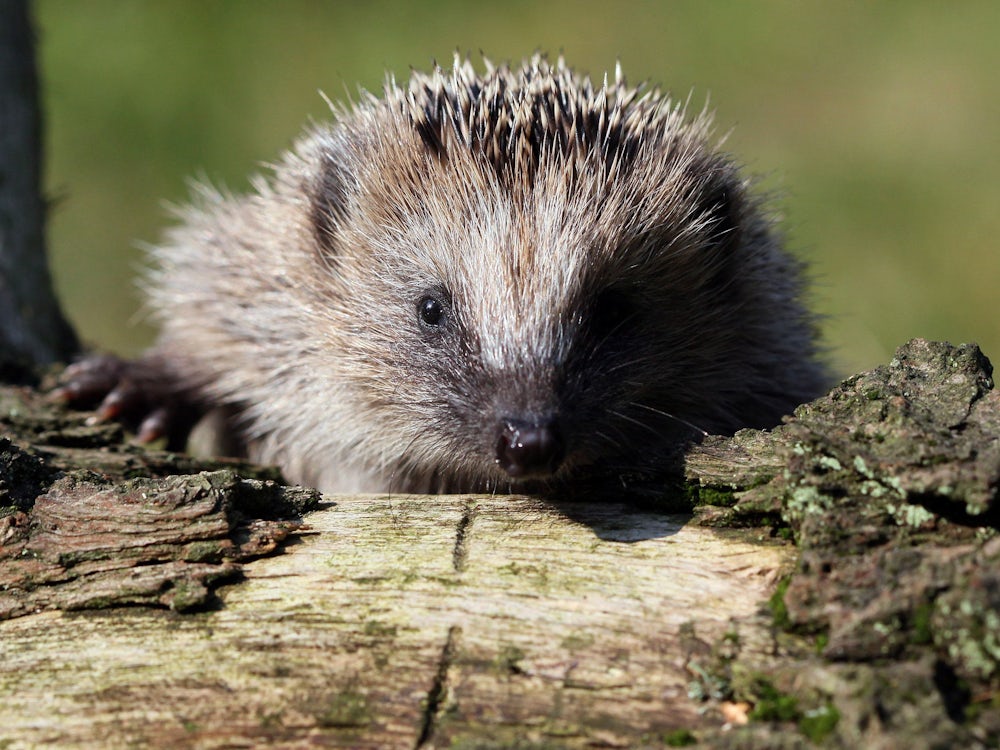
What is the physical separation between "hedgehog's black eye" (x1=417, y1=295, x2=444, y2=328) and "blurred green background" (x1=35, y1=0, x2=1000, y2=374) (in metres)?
2.71

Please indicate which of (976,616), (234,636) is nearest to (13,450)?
(234,636)

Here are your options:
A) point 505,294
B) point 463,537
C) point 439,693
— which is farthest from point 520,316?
point 439,693

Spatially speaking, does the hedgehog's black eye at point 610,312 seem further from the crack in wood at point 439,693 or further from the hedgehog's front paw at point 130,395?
the hedgehog's front paw at point 130,395

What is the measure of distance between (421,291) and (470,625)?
2.82 ft

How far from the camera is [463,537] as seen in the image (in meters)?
1.55

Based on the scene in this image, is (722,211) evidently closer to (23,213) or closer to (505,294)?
(505,294)

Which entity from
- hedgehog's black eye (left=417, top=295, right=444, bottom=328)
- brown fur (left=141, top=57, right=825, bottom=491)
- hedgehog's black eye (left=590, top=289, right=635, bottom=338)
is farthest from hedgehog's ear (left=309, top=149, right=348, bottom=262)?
hedgehog's black eye (left=590, top=289, right=635, bottom=338)

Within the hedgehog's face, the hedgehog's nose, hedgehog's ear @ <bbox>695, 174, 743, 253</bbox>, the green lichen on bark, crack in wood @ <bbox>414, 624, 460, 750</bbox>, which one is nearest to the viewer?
the green lichen on bark

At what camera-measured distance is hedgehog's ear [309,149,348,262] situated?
7.33 ft

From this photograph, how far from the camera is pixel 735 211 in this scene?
2.25 metres

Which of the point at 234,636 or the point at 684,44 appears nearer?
the point at 234,636

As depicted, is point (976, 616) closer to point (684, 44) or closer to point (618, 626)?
point (618, 626)

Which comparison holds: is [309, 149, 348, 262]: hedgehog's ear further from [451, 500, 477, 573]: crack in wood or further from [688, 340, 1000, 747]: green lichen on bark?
[688, 340, 1000, 747]: green lichen on bark

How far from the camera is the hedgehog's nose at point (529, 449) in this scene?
159cm
